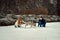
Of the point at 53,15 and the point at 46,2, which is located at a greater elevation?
the point at 46,2

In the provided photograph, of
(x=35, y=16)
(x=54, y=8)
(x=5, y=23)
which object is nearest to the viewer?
(x=5, y=23)

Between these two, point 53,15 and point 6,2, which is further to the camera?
point 53,15

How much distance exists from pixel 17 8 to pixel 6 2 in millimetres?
975

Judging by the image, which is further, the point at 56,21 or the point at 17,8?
the point at 56,21

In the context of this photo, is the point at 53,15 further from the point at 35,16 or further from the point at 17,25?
the point at 17,25

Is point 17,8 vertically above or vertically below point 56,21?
above


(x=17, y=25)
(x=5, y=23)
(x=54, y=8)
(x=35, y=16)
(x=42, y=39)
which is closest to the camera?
(x=42, y=39)

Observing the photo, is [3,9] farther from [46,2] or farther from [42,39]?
[42,39]

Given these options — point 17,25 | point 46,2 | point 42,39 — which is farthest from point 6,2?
point 42,39

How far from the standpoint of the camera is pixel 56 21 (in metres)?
16.3

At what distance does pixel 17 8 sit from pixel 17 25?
97.7 inches

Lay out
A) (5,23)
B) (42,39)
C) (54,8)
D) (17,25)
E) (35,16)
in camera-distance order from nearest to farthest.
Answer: (42,39) < (17,25) < (5,23) < (35,16) < (54,8)

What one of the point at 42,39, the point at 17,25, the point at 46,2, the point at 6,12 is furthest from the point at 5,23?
the point at 42,39

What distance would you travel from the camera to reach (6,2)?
13.6 metres
